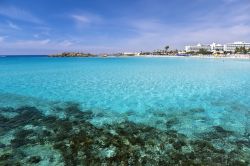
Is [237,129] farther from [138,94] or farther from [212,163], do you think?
[138,94]

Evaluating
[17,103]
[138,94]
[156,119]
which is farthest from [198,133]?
[17,103]

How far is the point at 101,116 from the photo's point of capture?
29.6ft

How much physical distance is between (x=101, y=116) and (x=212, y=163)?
5033mm

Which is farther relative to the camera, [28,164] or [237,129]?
[237,129]

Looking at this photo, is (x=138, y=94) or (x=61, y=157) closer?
(x=61, y=157)

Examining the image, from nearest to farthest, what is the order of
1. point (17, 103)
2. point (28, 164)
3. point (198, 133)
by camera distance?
point (28, 164), point (198, 133), point (17, 103)

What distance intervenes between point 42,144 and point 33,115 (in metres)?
3.31

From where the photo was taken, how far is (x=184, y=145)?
6.20 m

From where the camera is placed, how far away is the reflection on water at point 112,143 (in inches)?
212

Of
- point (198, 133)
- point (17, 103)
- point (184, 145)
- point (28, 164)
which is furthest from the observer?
point (17, 103)

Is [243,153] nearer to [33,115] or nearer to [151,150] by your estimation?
[151,150]

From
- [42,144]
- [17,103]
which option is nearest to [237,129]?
[42,144]

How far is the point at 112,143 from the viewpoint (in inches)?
250

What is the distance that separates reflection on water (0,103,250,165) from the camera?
5.38 metres
